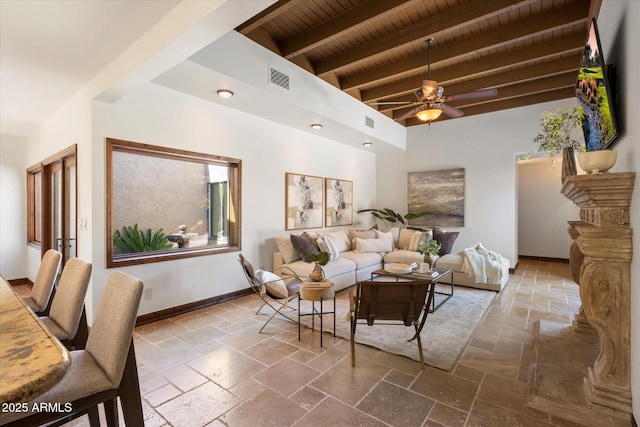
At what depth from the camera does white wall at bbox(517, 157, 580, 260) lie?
718 centimetres

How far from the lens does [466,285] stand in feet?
16.4

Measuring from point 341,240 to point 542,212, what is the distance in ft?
17.5

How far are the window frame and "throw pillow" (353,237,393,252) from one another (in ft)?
7.51

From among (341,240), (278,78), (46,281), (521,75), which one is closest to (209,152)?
(278,78)

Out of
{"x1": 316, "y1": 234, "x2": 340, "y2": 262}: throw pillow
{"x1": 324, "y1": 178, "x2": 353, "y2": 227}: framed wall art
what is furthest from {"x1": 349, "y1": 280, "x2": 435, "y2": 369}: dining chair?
{"x1": 324, "y1": 178, "x2": 353, "y2": 227}: framed wall art

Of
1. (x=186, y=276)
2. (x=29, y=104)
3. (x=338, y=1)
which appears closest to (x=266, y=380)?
(x=186, y=276)

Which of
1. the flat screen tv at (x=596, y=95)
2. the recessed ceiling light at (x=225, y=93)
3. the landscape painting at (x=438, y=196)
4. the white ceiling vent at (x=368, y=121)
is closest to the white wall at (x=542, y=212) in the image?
the landscape painting at (x=438, y=196)

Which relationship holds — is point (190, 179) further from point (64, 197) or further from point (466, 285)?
point (466, 285)

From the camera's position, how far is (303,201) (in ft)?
18.1

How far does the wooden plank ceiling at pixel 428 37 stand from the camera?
3066 mm

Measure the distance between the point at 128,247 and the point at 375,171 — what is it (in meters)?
5.67

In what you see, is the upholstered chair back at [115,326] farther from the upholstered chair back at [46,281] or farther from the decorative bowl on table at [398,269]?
the decorative bowl on table at [398,269]

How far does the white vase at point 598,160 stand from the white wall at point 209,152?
12.5ft

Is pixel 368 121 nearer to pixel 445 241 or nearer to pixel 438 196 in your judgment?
pixel 438 196
